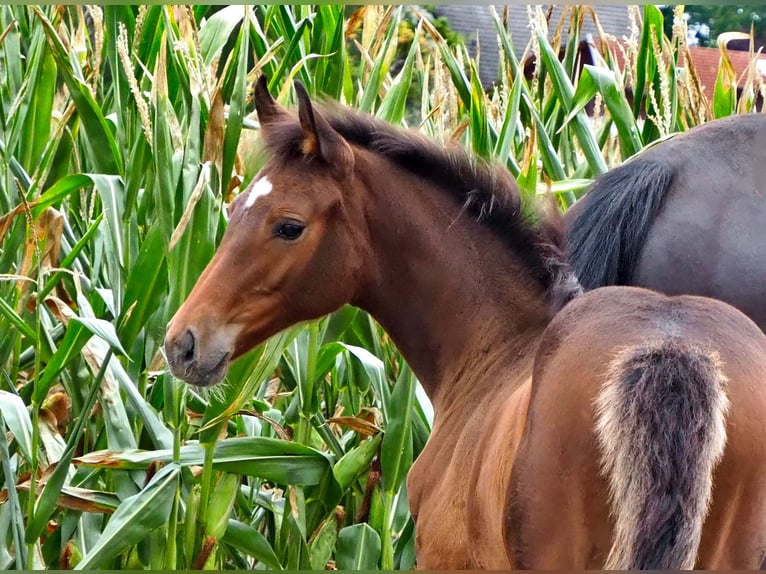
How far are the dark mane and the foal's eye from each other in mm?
233

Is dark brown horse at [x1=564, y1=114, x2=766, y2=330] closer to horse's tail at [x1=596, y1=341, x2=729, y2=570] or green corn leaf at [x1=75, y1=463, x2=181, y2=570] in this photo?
horse's tail at [x1=596, y1=341, x2=729, y2=570]

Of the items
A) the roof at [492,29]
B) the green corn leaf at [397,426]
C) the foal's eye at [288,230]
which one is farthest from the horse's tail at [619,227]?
the roof at [492,29]

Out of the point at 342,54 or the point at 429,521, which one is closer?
the point at 429,521

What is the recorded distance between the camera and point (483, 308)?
2336 mm

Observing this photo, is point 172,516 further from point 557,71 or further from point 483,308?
point 557,71

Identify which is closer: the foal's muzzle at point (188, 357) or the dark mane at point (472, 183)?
the foal's muzzle at point (188, 357)

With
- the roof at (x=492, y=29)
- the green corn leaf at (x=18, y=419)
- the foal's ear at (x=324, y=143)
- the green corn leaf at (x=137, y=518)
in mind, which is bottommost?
the roof at (x=492, y=29)

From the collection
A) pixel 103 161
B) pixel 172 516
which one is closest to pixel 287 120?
pixel 103 161

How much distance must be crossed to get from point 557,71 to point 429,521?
1.80 meters

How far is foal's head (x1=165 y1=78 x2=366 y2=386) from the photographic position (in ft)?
7.02

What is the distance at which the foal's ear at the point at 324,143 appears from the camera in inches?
86.4

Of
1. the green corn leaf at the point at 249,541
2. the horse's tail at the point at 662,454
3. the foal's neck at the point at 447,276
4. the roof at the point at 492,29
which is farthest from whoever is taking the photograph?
the roof at the point at 492,29

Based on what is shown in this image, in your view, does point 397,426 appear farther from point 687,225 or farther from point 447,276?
point 687,225

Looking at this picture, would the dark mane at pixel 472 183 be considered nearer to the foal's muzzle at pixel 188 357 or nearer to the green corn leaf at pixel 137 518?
the foal's muzzle at pixel 188 357
